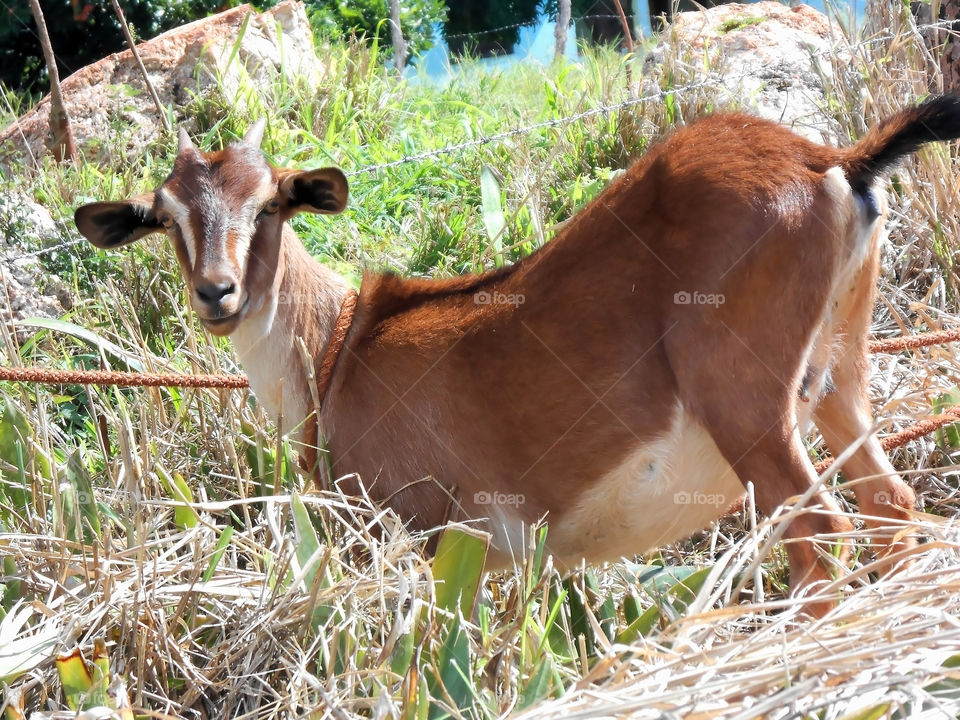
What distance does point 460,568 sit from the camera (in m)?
2.76

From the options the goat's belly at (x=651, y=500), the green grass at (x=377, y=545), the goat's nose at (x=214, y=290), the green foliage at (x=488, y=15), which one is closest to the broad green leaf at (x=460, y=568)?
the green grass at (x=377, y=545)

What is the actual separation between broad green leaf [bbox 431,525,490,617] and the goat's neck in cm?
115

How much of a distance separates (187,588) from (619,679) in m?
1.34

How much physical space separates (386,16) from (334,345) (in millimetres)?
14707

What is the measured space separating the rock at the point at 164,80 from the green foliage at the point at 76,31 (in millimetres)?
5485

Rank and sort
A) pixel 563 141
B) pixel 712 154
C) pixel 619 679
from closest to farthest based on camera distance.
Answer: pixel 619 679 < pixel 712 154 < pixel 563 141

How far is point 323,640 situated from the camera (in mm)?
2570

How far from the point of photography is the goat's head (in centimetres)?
341

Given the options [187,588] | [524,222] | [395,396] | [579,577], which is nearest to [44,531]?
[187,588]

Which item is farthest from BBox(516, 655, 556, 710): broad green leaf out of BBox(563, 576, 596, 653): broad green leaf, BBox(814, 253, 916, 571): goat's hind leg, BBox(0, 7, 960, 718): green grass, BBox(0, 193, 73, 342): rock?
BBox(0, 193, 73, 342): rock

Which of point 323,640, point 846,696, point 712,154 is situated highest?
point 712,154

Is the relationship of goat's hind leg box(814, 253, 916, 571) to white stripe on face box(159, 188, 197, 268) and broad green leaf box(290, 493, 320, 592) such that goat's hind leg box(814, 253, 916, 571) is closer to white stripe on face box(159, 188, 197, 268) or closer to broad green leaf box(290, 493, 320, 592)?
broad green leaf box(290, 493, 320, 592)

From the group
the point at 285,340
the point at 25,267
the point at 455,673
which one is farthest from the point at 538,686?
the point at 25,267

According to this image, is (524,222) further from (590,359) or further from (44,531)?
(44,531)
